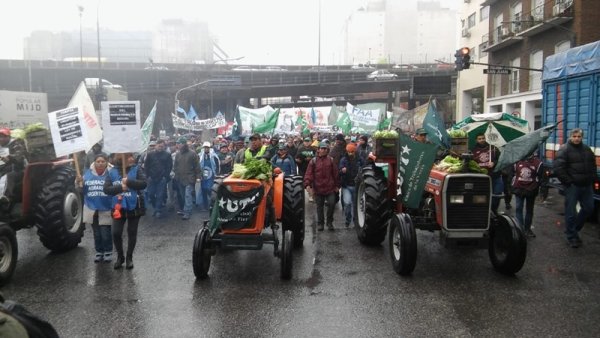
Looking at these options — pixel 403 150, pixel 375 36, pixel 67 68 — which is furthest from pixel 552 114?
pixel 375 36

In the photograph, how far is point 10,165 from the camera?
24.4 feet

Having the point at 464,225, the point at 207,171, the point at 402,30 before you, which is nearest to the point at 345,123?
the point at 207,171

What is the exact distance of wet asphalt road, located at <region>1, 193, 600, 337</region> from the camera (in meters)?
4.99

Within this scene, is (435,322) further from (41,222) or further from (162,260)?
(41,222)

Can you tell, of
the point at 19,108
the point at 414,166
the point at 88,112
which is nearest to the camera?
the point at 414,166

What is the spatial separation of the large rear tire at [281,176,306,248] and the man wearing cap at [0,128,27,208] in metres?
3.80

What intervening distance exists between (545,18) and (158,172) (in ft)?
73.5

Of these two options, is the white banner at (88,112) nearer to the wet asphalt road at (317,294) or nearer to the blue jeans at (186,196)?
the wet asphalt road at (317,294)

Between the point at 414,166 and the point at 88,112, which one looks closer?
the point at 414,166

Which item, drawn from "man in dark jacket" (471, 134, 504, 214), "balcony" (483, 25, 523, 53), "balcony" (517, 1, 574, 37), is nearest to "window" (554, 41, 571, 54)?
"balcony" (517, 1, 574, 37)

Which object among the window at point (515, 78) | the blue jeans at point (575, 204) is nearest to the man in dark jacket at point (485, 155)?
the blue jeans at point (575, 204)

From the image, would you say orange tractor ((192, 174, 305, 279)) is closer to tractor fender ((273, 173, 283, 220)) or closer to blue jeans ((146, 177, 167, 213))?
tractor fender ((273, 173, 283, 220))

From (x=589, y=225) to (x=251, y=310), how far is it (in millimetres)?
7214

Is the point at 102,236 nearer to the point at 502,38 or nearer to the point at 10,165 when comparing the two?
the point at 10,165
